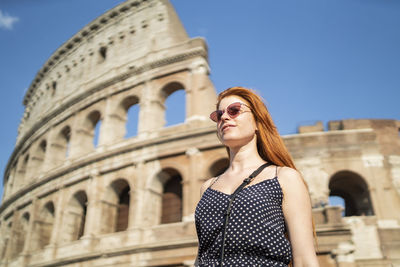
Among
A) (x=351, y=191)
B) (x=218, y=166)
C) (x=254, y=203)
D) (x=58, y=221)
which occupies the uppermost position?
(x=218, y=166)

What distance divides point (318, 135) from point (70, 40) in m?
16.8

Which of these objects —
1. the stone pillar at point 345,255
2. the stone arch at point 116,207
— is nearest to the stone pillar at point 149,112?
the stone arch at point 116,207

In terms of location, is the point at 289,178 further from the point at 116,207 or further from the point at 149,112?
the point at 116,207

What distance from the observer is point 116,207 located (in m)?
13.5

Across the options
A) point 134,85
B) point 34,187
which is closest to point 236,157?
point 134,85

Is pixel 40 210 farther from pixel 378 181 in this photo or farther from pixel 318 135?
pixel 378 181

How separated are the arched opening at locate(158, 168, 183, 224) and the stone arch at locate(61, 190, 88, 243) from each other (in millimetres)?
3901

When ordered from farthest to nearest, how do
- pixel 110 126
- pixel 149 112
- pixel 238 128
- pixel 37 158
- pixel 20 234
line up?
1. pixel 37 158
2. pixel 20 234
3. pixel 110 126
4. pixel 149 112
5. pixel 238 128

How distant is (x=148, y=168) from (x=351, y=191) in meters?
8.30

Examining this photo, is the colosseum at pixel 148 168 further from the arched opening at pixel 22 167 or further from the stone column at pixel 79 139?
the arched opening at pixel 22 167

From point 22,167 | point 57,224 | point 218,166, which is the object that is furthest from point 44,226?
point 218,166

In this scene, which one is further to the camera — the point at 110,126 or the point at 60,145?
the point at 60,145

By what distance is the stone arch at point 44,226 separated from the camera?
14.5m

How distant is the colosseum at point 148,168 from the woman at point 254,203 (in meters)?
8.74
